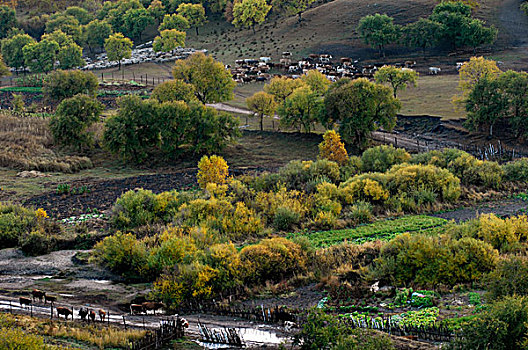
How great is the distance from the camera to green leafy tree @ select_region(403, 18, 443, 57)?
97125 mm

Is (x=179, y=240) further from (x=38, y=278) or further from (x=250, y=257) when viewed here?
(x=38, y=278)

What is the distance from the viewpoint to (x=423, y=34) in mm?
97750

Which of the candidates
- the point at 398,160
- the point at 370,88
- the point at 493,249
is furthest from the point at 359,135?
the point at 493,249

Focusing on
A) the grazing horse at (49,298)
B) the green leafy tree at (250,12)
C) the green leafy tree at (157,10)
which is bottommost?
the grazing horse at (49,298)

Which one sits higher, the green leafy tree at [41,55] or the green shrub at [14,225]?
the green leafy tree at [41,55]

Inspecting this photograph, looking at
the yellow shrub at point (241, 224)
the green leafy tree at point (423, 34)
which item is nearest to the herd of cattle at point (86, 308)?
the yellow shrub at point (241, 224)

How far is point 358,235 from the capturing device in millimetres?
39531

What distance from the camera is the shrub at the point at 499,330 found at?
19.4 meters

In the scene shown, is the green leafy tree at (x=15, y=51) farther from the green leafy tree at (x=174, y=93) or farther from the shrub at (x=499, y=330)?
the shrub at (x=499, y=330)

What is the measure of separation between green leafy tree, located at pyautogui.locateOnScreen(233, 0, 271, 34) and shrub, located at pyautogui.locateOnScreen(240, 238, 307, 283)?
102 meters

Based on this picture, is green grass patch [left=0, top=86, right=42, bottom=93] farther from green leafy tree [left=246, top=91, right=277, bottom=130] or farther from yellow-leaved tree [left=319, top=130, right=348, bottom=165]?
yellow-leaved tree [left=319, top=130, right=348, bottom=165]

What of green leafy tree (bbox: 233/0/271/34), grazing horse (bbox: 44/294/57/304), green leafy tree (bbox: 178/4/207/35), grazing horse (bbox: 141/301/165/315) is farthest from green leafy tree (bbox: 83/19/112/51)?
grazing horse (bbox: 141/301/165/315)

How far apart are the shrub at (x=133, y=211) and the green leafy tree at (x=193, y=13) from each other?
99278 millimetres

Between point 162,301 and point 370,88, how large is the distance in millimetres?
42101
